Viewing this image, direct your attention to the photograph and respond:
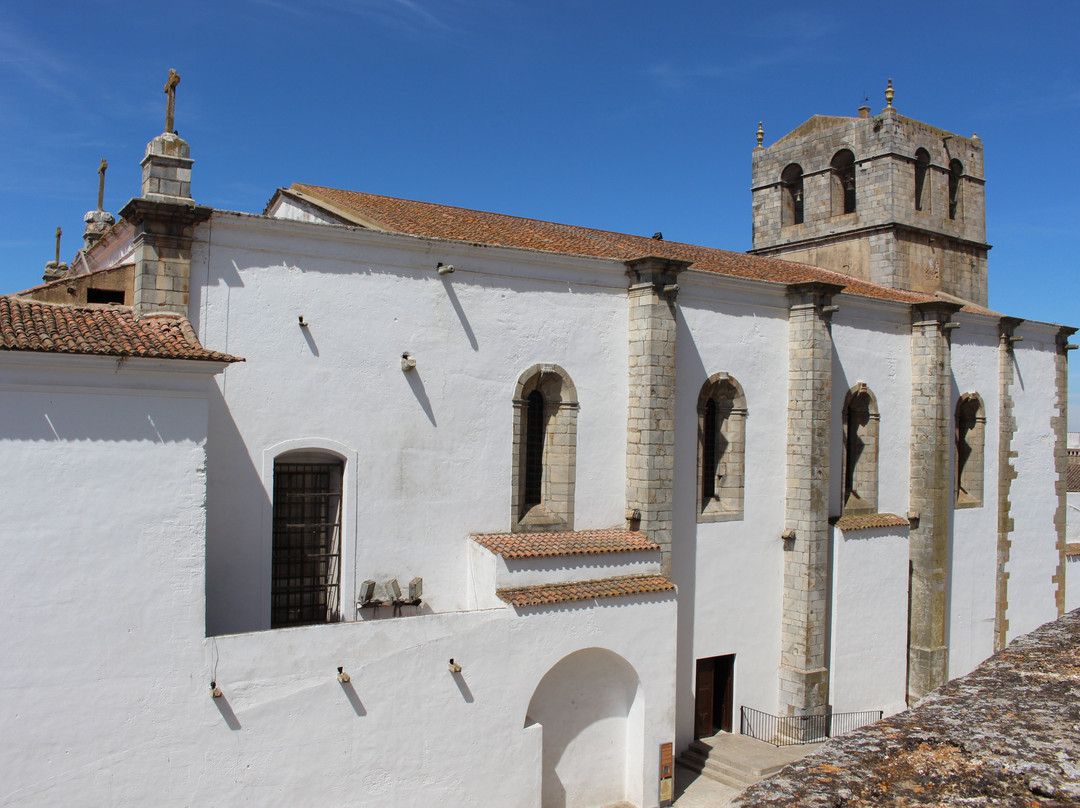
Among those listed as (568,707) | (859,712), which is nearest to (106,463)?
(568,707)

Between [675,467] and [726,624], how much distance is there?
10.6ft

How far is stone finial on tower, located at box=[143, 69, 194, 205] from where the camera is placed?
10797 millimetres

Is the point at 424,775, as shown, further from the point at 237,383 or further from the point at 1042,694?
the point at 1042,694

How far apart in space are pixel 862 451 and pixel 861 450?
30 mm

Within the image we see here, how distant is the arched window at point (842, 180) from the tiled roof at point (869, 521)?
32.8 feet

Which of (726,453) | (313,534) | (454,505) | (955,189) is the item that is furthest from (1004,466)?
(313,534)

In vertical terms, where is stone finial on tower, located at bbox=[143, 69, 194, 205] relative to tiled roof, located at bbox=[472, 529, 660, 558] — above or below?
above

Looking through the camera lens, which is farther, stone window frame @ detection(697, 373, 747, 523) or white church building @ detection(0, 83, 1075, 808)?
stone window frame @ detection(697, 373, 747, 523)

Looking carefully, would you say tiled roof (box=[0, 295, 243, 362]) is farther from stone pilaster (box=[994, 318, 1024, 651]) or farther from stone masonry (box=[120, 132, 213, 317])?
stone pilaster (box=[994, 318, 1024, 651])

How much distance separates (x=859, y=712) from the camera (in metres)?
17.3

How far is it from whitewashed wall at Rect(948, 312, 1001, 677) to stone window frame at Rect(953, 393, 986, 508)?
19 centimetres

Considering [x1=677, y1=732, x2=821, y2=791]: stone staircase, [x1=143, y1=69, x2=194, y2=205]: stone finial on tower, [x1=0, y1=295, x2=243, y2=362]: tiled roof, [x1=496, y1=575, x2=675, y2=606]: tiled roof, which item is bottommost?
[x1=677, y1=732, x2=821, y2=791]: stone staircase

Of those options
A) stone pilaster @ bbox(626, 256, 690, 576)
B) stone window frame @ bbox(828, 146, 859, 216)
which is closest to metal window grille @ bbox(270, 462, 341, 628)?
stone pilaster @ bbox(626, 256, 690, 576)

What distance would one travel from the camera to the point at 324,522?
1221 centimetres
